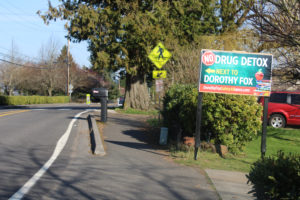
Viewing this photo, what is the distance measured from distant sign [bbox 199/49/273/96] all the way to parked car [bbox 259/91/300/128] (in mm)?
7724

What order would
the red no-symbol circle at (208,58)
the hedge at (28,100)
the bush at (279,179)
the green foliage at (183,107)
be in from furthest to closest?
the hedge at (28,100) → the green foliage at (183,107) → the red no-symbol circle at (208,58) → the bush at (279,179)

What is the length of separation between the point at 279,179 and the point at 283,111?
1214cm

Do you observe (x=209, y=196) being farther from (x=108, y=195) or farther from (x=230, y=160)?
(x=230, y=160)

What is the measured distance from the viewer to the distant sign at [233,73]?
789 cm

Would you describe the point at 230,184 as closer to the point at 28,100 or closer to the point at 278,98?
the point at 278,98

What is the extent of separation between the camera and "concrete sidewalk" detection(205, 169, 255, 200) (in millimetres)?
5477

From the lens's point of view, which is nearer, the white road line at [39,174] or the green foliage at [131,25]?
the white road line at [39,174]

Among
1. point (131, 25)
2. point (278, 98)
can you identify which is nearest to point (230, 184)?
point (278, 98)

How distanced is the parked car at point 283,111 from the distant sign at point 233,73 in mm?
7724

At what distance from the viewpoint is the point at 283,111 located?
588 inches

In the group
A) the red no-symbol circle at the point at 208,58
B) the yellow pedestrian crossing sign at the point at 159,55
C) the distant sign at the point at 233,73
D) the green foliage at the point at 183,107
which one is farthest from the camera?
the yellow pedestrian crossing sign at the point at 159,55

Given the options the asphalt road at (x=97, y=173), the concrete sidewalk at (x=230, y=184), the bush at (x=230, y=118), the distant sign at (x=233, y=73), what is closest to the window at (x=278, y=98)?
the bush at (x=230, y=118)

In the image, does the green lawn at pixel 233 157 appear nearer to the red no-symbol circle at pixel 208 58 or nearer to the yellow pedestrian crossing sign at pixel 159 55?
the red no-symbol circle at pixel 208 58

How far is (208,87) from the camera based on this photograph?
810cm
